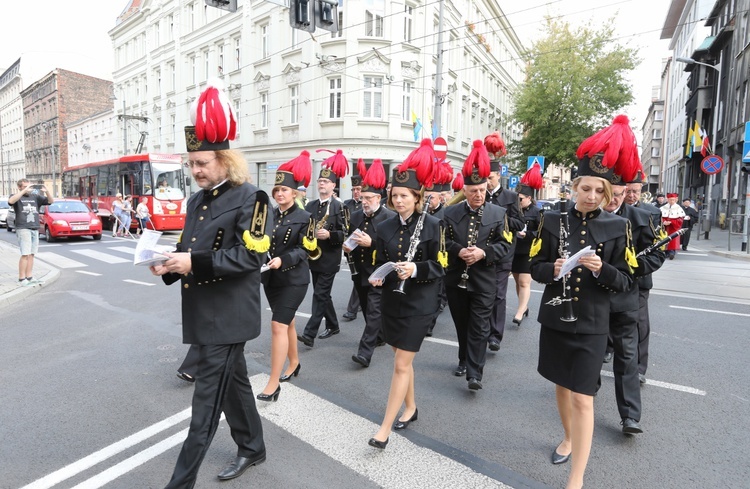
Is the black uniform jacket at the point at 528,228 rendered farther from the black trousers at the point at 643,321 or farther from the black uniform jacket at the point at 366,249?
the black trousers at the point at 643,321

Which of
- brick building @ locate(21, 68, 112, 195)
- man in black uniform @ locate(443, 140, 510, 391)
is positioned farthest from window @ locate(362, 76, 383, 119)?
brick building @ locate(21, 68, 112, 195)

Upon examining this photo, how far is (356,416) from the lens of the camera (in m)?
4.11

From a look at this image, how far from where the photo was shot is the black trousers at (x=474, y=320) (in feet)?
15.2

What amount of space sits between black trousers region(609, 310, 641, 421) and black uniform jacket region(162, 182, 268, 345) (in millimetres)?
2790

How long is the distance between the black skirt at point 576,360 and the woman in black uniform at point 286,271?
2277 millimetres

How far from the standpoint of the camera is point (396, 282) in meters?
3.65

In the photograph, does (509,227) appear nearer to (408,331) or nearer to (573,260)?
(408,331)

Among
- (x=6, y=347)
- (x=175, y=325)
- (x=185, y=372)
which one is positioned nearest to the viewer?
(x=185, y=372)

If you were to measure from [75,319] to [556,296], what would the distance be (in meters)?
7.20

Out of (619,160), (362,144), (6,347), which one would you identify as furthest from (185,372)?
(362,144)

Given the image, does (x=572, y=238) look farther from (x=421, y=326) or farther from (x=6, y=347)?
(x=6, y=347)

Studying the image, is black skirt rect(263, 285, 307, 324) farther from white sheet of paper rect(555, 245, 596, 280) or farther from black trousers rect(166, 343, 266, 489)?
white sheet of paper rect(555, 245, 596, 280)

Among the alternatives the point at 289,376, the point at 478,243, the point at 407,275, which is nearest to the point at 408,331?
the point at 407,275

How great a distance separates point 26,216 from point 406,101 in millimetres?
20424
